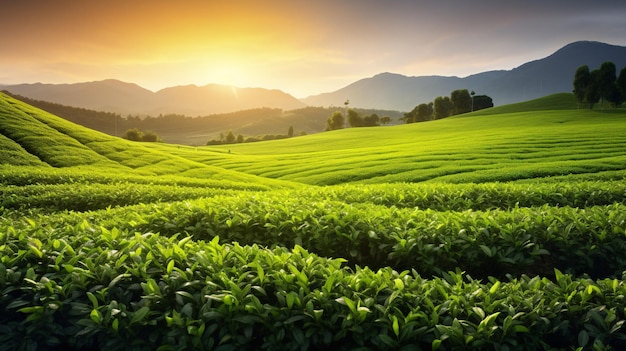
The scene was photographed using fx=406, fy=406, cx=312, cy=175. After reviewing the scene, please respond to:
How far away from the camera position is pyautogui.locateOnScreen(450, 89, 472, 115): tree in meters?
128

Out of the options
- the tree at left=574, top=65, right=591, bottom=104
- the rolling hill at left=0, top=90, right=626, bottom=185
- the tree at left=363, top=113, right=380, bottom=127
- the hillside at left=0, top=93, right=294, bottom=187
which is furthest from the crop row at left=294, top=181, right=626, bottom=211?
the tree at left=363, top=113, right=380, bottom=127

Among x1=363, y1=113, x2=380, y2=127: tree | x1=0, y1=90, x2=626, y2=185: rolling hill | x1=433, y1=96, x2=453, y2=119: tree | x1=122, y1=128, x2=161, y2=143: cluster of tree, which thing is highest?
x1=433, y1=96, x2=453, y2=119: tree

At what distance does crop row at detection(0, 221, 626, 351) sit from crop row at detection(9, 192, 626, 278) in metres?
1.88

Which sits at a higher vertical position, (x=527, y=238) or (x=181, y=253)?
(x=181, y=253)

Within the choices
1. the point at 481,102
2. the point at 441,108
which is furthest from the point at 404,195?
the point at 481,102

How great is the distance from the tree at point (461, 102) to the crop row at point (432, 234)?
420 feet

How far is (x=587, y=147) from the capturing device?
114 ft

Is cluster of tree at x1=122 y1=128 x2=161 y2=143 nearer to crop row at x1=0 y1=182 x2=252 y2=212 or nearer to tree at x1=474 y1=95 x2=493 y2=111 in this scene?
tree at x1=474 y1=95 x2=493 y2=111

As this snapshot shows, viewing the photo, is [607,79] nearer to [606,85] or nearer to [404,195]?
[606,85]

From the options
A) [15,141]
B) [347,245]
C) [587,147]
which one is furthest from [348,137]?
[347,245]

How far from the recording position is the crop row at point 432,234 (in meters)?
6.98

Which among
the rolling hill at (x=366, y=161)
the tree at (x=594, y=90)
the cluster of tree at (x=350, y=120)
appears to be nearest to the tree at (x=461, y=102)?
the cluster of tree at (x=350, y=120)

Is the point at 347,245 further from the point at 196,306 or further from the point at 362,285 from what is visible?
the point at 196,306

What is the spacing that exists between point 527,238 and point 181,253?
18.9ft
